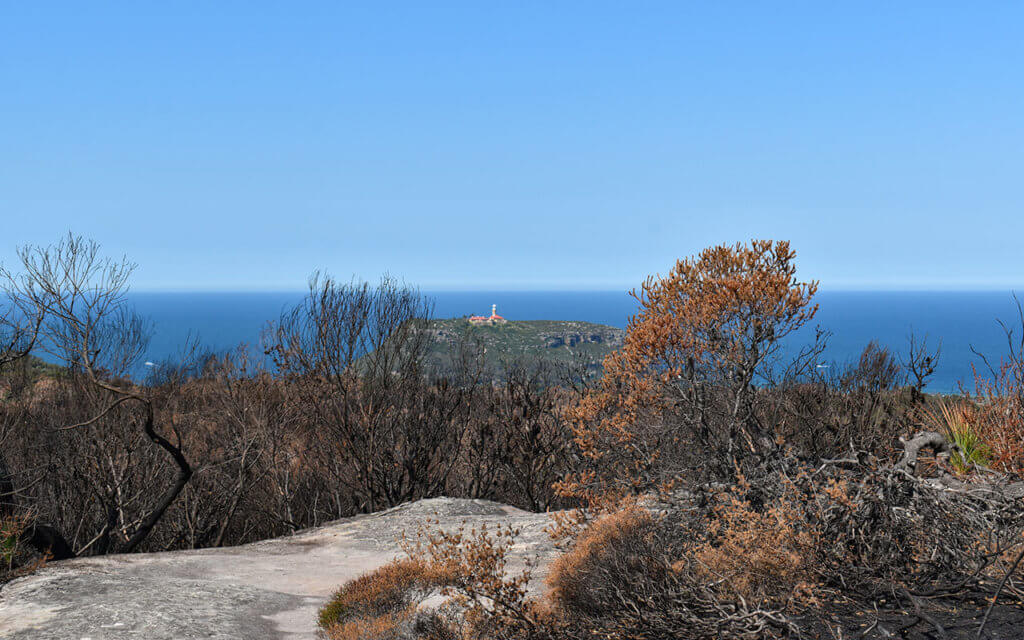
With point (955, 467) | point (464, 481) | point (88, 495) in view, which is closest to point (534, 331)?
point (464, 481)

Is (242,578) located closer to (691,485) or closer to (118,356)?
(691,485)

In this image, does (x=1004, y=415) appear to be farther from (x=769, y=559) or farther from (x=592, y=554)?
(x=592, y=554)

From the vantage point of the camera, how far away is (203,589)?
11086 millimetres

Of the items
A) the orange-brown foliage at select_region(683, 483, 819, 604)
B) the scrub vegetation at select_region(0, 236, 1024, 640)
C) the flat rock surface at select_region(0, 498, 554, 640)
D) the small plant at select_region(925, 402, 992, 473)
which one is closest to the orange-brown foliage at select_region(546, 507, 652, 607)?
the scrub vegetation at select_region(0, 236, 1024, 640)

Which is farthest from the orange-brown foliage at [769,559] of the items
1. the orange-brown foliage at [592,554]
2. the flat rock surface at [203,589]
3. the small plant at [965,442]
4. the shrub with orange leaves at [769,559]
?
the small plant at [965,442]

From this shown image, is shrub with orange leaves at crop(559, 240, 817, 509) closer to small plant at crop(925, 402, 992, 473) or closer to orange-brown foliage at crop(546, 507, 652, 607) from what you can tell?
orange-brown foliage at crop(546, 507, 652, 607)

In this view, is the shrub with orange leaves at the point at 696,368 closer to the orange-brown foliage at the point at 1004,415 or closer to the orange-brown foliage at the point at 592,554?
the orange-brown foliage at the point at 592,554

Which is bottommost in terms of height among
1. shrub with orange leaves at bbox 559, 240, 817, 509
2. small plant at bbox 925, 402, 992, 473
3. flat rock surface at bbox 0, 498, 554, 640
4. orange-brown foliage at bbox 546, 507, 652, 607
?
flat rock surface at bbox 0, 498, 554, 640

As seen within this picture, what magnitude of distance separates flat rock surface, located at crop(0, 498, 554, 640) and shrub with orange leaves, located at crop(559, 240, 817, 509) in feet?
7.49

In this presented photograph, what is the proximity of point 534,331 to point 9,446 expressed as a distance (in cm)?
5037

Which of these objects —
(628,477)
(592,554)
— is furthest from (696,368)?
(592,554)

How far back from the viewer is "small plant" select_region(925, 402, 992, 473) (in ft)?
42.3

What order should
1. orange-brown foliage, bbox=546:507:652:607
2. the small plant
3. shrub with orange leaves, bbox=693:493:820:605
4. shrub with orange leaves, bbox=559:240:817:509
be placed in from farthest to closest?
the small plant → shrub with orange leaves, bbox=559:240:817:509 → orange-brown foliage, bbox=546:507:652:607 → shrub with orange leaves, bbox=693:493:820:605

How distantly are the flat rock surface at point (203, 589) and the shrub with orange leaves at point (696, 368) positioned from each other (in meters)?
2.28
